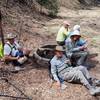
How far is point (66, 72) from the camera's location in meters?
8.48

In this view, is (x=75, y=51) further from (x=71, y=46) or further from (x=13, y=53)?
(x=13, y=53)

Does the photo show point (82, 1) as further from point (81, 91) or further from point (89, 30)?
point (81, 91)

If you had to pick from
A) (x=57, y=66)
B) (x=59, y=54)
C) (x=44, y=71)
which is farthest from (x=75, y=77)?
(x=44, y=71)

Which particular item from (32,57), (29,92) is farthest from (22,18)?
(29,92)

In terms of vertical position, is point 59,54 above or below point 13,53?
above

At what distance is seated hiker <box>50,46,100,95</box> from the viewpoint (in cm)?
828

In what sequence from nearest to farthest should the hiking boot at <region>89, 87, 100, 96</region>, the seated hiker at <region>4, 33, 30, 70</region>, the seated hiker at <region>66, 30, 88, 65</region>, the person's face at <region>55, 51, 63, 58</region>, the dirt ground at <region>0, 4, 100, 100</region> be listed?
the hiking boot at <region>89, 87, 100, 96</region> < the dirt ground at <region>0, 4, 100, 100</region> < the person's face at <region>55, 51, 63, 58</region> < the seated hiker at <region>4, 33, 30, 70</region> < the seated hiker at <region>66, 30, 88, 65</region>

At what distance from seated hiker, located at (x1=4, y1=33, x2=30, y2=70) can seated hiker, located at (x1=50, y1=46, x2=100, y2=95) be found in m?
1.32

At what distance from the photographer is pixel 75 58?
979cm

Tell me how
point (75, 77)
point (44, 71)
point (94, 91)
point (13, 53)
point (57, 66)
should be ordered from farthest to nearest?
1. point (13, 53)
2. point (44, 71)
3. point (57, 66)
4. point (75, 77)
5. point (94, 91)

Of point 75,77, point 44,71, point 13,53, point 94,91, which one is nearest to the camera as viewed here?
point 94,91

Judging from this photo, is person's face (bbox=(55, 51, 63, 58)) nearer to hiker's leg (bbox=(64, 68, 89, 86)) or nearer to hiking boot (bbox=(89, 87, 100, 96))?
hiker's leg (bbox=(64, 68, 89, 86))

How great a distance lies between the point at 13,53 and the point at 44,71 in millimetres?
1001

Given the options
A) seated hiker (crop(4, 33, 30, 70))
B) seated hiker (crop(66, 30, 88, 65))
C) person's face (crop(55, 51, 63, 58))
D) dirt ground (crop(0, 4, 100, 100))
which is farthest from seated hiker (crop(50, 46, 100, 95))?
seated hiker (crop(4, 33, 30, 70))
